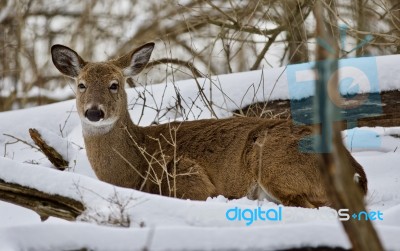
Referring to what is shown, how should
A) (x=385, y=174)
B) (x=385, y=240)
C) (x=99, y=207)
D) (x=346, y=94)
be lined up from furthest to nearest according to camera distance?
1. (x=346, y=94)
2. (x=385, y=174)
3. (x=99, y=207)
4. (x=385, y=240)

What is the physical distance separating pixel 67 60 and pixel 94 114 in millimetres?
886

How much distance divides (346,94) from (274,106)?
765 mm

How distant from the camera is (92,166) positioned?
24.2 ft

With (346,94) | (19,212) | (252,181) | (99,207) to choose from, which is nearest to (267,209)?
(99,207)

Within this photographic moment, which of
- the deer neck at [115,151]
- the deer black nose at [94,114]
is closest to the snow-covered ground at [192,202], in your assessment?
the deer neck at [115,151]

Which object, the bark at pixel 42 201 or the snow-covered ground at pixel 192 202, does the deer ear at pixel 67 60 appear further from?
the bark at pixel 42 201

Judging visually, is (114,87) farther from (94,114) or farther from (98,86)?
(94,114)

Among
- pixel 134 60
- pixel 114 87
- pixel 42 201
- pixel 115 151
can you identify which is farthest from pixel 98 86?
pixel 42 201

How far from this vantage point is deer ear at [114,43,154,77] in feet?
25.6

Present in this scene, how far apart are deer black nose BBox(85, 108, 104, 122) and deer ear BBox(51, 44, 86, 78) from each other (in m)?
0.73

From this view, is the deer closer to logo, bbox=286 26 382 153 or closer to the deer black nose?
the deer black nose

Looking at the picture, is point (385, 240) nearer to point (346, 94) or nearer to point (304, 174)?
point (304, 174)

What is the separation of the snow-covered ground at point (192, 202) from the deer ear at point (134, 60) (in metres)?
0.70

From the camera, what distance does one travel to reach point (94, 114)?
7.09m
